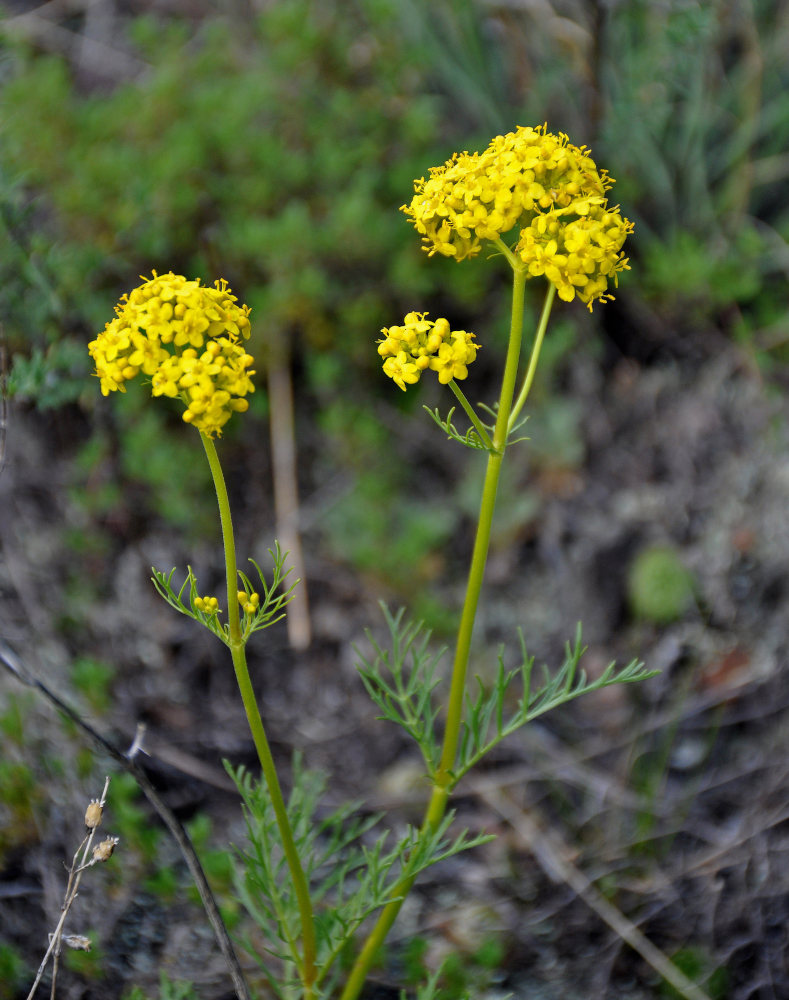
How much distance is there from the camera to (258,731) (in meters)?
1.42

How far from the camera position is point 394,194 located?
3.29 m

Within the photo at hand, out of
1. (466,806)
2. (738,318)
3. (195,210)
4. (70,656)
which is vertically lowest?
(466,806)

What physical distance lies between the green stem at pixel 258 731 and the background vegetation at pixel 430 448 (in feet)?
1.92

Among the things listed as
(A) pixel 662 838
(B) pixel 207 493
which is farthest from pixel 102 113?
(A) pixel 662 838

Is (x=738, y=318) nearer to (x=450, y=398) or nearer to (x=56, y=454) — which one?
(x=450, y=398)

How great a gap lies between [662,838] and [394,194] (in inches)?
97.9

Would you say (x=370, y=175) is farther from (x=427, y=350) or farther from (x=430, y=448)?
(x=427, y=350)

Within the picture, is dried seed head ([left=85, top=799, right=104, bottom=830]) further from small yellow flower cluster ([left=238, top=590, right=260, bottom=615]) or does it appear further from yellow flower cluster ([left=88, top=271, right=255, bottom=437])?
yellow flower cluster ([left=88, top=271, right=255, bottom=437])

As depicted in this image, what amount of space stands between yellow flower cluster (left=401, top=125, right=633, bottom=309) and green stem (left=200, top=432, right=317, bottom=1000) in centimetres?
55

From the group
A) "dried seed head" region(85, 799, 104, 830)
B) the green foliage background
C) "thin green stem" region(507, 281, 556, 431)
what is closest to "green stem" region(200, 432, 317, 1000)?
"dried seed head" region(85, 799, 104, 830)

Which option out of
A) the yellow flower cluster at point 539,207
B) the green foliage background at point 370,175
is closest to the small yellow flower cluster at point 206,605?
the yellow flower cluster at point 539,207

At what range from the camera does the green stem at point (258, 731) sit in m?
1.30

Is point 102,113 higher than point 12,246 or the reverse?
higher

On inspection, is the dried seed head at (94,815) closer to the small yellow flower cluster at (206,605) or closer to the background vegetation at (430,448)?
the small yellow flower cluster at (206,605)
